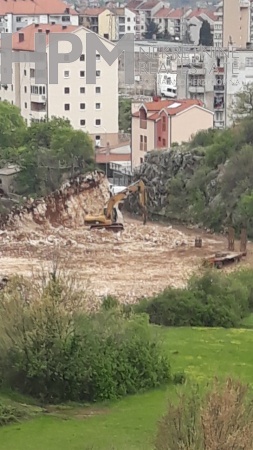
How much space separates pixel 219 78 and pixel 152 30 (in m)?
46.3

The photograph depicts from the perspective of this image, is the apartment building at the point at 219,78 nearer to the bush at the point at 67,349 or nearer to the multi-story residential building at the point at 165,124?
the multi-story residential building at the point at 165,124

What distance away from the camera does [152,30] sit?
93.3 meters

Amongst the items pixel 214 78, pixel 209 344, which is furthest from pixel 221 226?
pixel 214 78

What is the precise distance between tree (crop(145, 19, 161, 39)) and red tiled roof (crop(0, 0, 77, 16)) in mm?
20891

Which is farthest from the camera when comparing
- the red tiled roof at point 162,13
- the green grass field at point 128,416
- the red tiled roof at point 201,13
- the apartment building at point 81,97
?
the red tiled roof at point 162,13

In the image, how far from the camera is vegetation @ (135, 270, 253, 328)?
19.5m

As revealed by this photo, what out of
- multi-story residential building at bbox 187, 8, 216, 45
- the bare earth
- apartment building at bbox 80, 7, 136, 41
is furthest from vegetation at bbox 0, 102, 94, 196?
multi-story residential building at bbox 187, 8, 216, 45

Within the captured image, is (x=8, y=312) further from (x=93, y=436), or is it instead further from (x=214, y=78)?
(x=214, y=78)

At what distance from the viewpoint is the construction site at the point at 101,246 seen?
24.0 metres

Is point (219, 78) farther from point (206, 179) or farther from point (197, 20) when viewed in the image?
point (197, 20)

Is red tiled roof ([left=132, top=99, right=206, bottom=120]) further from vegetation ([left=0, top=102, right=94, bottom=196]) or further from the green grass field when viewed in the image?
the green grass field

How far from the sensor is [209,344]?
58.1ft

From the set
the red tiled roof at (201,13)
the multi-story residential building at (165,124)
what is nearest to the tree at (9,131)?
the multi-story residential building at (165,124)

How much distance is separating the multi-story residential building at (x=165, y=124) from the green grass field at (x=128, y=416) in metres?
20.5
